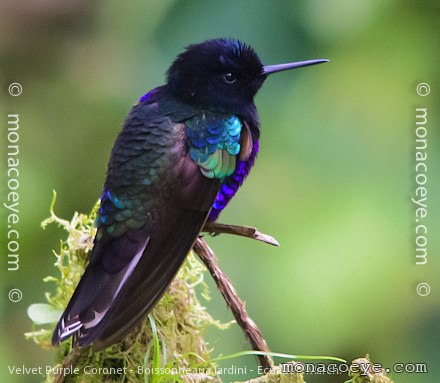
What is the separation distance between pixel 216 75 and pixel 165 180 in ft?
1.66

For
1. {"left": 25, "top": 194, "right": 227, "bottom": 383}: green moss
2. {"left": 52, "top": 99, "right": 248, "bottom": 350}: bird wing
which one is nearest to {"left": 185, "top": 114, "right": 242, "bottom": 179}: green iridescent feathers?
{"left": 52, "top": 99, "right": 248, "bottom": 350}: bird wing

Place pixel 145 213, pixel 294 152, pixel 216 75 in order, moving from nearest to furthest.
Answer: pixel 145 213, pixel 216 75, pixel 294 152

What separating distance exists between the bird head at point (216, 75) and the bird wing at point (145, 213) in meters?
0.10

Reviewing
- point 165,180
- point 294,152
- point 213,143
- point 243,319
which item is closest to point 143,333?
point 243,319

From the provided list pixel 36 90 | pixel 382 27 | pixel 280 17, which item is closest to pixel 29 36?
pixel 36 90

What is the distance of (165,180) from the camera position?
8.05 ft

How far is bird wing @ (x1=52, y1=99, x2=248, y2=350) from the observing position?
2.18 meters

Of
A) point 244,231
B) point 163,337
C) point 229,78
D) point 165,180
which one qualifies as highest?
point 229,78

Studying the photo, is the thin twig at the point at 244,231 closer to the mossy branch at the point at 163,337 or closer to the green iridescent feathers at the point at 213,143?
the mossy branch at the point at 163,337

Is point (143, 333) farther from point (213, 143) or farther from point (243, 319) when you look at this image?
point (213, 143)

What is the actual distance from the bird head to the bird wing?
0.33 ft

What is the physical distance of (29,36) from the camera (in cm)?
402

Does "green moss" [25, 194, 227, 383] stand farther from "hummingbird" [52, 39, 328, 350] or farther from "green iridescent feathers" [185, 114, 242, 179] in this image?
"green iridescent feathers" [185, 114, 242, 179]

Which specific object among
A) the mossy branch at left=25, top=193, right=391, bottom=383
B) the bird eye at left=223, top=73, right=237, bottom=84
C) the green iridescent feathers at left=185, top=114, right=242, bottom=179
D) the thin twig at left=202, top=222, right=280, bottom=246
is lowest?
the mossy branch at left=25, top=193, right=391, bottom=383
